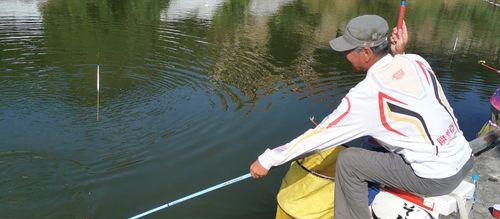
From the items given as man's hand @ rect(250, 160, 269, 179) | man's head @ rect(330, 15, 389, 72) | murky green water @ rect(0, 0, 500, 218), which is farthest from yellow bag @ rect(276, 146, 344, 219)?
murky green water @ rect(0, 0, 500, 218)

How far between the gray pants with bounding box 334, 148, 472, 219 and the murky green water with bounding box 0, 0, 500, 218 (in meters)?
2.19

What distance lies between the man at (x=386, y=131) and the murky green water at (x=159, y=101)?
235 cm

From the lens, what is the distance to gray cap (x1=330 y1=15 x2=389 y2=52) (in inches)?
136

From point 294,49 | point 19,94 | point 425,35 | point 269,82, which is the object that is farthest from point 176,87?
point 425,35

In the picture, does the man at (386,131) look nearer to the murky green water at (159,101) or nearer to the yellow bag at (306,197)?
the yellow bag at (306,197)

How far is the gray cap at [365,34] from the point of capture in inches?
136

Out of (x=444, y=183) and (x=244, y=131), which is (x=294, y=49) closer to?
(x=244, y=131)

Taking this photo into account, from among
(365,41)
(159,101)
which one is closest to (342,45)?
(365,41)

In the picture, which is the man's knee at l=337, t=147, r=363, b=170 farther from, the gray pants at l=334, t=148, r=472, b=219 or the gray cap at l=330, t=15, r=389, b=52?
the gray cap at l=330, t=15, r=389, b=52

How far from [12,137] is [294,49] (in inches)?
454

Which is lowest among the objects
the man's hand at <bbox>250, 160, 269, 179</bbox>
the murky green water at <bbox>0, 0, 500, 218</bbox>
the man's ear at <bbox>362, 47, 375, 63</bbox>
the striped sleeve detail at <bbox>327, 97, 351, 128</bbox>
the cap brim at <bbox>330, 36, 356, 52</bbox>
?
the murky green water at <bbox>0, 0, 500, 218</bbox>

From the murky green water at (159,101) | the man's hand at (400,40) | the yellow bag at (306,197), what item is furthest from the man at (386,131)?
the murky green water at (159,101)

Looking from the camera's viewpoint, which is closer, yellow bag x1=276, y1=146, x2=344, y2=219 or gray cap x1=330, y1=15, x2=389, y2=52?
gray cap x1=330, y1=15, x2=389, y2=52

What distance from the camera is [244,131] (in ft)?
27.0
